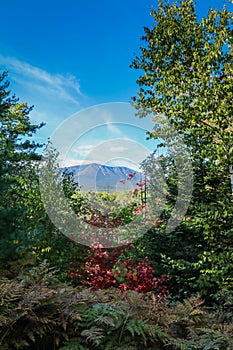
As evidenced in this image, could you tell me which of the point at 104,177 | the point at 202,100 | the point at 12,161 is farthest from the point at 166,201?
the point at 12,161

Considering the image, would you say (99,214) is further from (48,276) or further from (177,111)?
A: (48,276)

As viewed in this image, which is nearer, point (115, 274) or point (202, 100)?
point (115, 274)

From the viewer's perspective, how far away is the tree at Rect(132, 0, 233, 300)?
4.40 metres

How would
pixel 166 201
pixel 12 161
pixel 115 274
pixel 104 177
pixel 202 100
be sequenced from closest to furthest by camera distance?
pixel 115 274
pixel 202 100
pixel 104 177
pixel 166 201
pixel 12 161

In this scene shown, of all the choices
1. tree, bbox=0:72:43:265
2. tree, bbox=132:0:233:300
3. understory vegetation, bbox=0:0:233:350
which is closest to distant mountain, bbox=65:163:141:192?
understory vegetation, bbox=0:0:233:350

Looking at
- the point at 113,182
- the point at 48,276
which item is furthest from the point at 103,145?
the point at 48,276

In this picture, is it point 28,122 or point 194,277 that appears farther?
point 28,122

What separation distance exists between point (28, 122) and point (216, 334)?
543 inches

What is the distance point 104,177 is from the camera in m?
5.49

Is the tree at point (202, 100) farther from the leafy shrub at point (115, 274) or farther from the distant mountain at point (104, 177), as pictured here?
the distant mountain at point (104, 177)

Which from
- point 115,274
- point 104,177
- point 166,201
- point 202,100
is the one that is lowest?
point 115,274

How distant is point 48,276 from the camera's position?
1619mm

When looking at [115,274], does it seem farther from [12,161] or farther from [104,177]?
[12,161]

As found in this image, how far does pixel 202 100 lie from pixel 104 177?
217 cm
